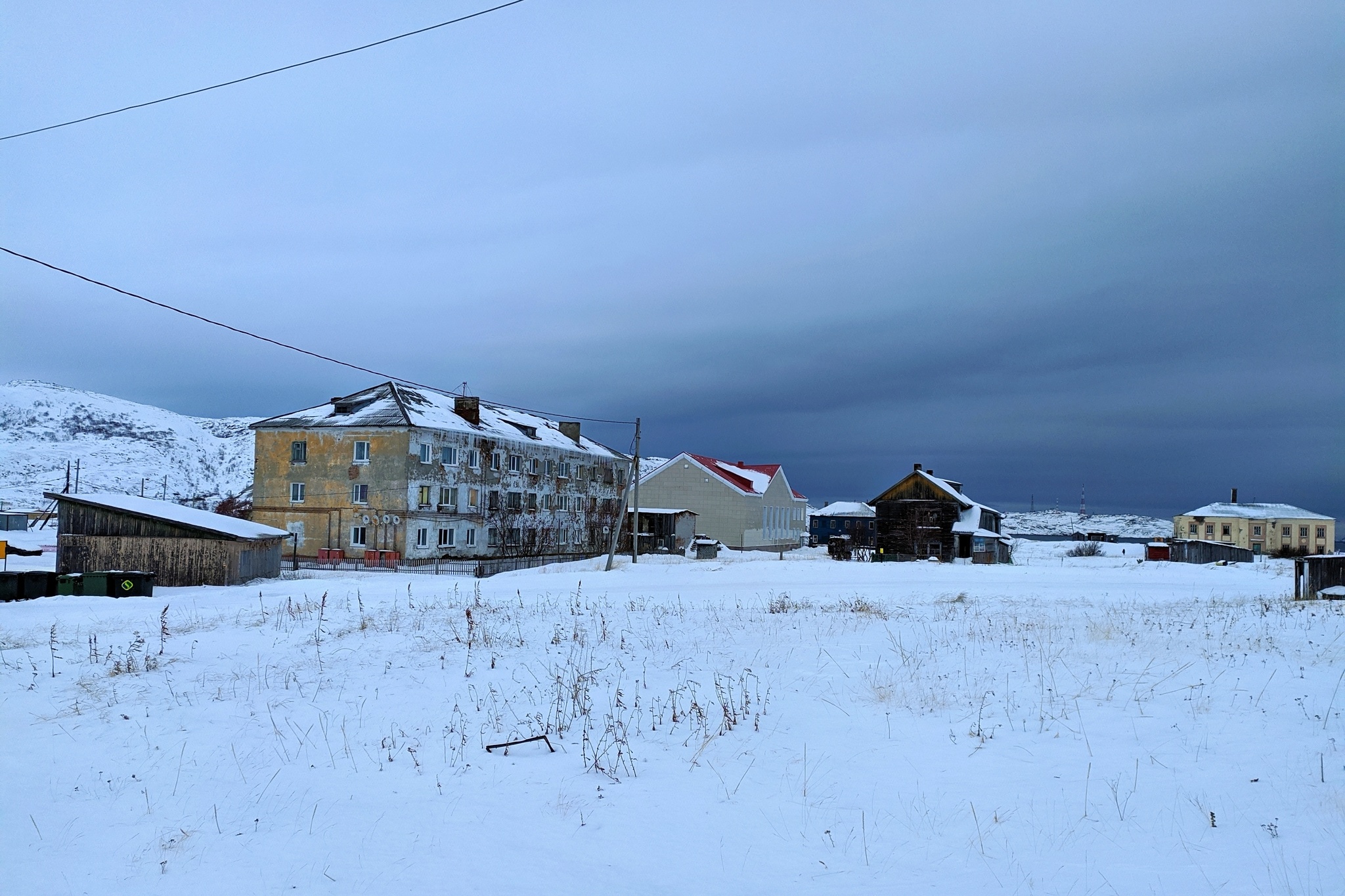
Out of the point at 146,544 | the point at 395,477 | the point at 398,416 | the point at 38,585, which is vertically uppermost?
the point at 398,416

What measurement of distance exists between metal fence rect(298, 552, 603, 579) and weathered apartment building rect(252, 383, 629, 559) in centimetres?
124

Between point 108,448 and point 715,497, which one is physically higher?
point 108,448

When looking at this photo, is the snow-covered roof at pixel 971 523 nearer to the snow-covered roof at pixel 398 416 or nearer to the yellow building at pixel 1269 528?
the snow-covered roof at pixel 398 416

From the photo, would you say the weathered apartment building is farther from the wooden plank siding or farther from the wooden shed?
the wooden plank siding

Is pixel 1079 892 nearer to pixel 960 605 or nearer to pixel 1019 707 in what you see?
pixel 1019 707

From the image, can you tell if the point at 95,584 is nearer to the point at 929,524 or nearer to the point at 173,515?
the point at 173,515

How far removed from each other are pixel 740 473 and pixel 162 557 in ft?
156

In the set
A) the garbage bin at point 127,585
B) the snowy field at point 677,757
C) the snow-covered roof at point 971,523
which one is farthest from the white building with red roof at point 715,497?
the snowy field at point 677,757

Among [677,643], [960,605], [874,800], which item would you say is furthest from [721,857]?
[960,605]

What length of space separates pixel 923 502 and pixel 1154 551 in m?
19.7

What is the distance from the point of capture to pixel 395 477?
143 feet

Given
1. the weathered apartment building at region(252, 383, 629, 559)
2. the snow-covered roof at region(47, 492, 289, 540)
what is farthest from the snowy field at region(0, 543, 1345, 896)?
the weathered apartment building at region(252, 383, 629, 559)

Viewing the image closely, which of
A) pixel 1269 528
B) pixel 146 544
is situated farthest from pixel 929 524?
pixel 1269 528

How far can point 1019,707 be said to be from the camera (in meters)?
9.01
